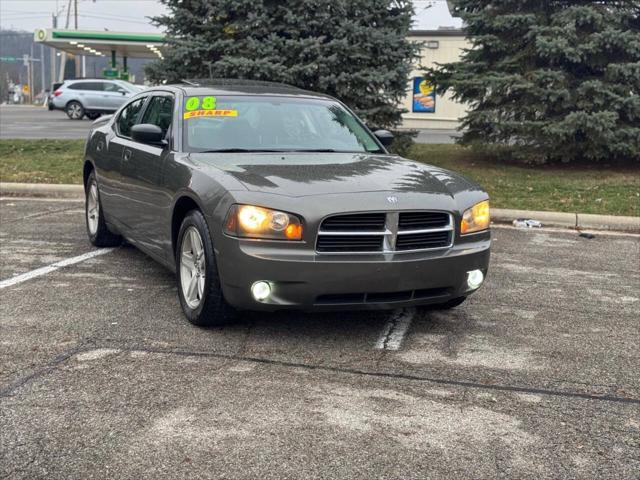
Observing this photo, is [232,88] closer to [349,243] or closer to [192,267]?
[192,267]

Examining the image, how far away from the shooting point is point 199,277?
500cm

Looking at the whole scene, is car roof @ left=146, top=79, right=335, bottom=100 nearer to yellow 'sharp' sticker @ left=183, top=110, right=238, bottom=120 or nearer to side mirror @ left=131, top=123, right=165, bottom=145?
yellow 'sharp' sticker @ left=183, top=110, right=238, bottom=120

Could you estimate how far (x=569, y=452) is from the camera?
3332 mm

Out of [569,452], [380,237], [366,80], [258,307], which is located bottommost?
[569,452]

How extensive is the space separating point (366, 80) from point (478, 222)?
799 cm

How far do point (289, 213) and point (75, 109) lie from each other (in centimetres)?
2928

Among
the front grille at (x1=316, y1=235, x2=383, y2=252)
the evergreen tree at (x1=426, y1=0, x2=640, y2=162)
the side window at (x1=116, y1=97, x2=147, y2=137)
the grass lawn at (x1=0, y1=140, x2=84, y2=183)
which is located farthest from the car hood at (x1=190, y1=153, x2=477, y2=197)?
the evergreen tree at (x1=426, y1=0, x2=640, y2=162)

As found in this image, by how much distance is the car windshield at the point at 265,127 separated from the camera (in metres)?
5.68

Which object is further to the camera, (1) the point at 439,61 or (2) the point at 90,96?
(1) the point at 439,61

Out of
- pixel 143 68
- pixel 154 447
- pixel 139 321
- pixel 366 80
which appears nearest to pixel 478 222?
pixel 139 321

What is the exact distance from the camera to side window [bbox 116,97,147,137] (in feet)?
22.6

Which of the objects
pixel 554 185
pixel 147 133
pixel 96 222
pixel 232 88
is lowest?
pixel 96 222

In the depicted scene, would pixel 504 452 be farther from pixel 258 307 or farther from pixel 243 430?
pixel 258 307

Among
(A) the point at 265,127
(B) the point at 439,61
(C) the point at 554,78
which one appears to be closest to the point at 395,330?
(A) the point at 265,127
